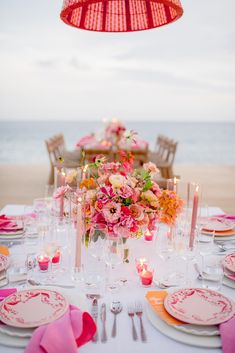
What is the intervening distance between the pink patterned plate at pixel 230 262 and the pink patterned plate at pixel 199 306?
214 millimetres

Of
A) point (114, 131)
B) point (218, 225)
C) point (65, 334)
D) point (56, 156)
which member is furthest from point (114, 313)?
point (114, 131)

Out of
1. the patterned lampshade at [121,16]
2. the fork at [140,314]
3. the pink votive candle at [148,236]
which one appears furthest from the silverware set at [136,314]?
the patterned lampshade at [121,16]

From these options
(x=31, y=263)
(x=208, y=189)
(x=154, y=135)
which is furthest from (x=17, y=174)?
(x=154, y=135)

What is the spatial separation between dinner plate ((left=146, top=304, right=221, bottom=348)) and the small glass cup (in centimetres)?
31

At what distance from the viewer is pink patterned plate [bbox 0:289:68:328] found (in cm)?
117

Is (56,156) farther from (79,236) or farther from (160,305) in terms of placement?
(160,305)

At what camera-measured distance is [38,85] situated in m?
16.5

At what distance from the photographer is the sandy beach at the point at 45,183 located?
17.9 ft

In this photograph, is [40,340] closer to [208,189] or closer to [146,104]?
[208,189]

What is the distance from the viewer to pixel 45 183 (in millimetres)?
6535

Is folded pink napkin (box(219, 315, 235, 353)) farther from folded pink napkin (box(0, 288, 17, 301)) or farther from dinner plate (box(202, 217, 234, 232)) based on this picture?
dinner plate (box(202, 217, 234, 232))

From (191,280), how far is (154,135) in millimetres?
19991

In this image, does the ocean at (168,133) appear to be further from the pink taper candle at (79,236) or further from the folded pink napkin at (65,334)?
the folded pink napkin at (65,334)

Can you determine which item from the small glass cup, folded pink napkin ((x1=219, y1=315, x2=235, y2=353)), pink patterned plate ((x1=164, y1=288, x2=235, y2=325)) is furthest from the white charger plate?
the small glass cup
